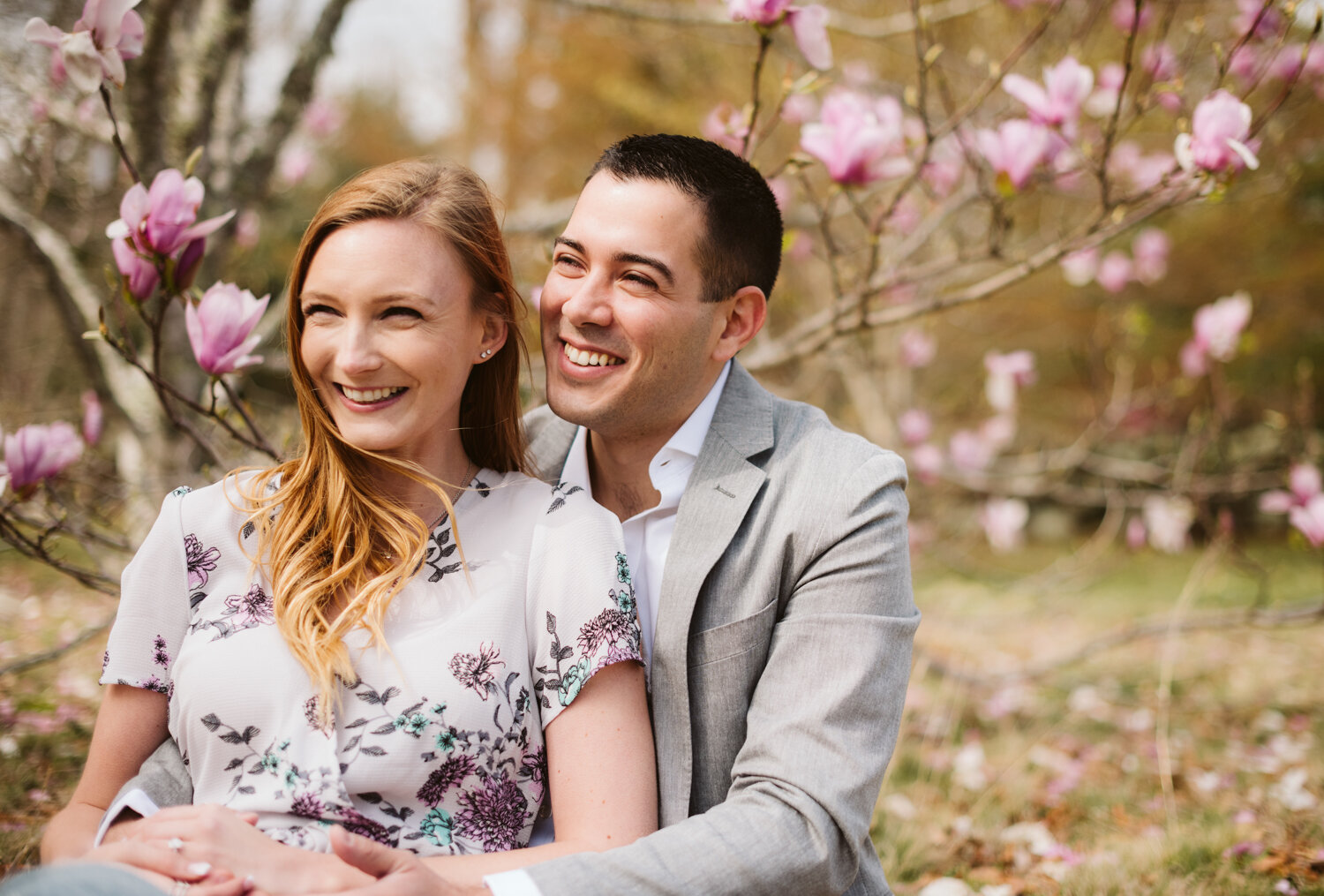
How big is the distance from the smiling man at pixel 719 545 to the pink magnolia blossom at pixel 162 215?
72 cm

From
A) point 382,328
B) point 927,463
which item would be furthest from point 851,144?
point 927,463

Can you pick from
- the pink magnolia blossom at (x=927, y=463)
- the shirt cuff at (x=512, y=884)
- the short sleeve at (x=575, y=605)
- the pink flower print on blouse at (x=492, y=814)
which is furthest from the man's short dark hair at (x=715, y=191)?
the pink magnolia blossom at (x=927, y=463)

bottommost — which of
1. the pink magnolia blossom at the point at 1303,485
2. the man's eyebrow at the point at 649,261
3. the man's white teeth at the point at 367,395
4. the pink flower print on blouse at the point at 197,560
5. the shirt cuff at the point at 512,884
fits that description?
the shirt cuff at the point at 512,884

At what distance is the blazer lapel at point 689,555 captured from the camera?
1.69 meters

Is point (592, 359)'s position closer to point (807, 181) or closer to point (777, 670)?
point (777, 670)

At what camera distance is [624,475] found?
211 cm

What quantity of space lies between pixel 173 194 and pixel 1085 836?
299 cm

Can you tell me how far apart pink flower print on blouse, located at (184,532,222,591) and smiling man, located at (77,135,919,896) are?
62cm

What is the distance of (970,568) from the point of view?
762 centimetres

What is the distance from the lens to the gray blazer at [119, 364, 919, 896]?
1.50 metres

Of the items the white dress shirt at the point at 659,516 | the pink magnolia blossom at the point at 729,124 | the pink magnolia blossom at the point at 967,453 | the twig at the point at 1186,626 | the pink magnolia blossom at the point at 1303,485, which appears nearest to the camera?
the white dress shirt at the point at 659,516

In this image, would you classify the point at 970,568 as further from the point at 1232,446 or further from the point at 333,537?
the point at 333,537

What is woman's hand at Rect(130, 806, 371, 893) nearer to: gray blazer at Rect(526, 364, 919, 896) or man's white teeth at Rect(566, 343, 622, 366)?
gray blazer at Rect(526, 364, 919, 896)

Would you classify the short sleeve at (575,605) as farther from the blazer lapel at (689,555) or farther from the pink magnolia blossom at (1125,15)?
the pink magnolia blossom at (1125,15)
